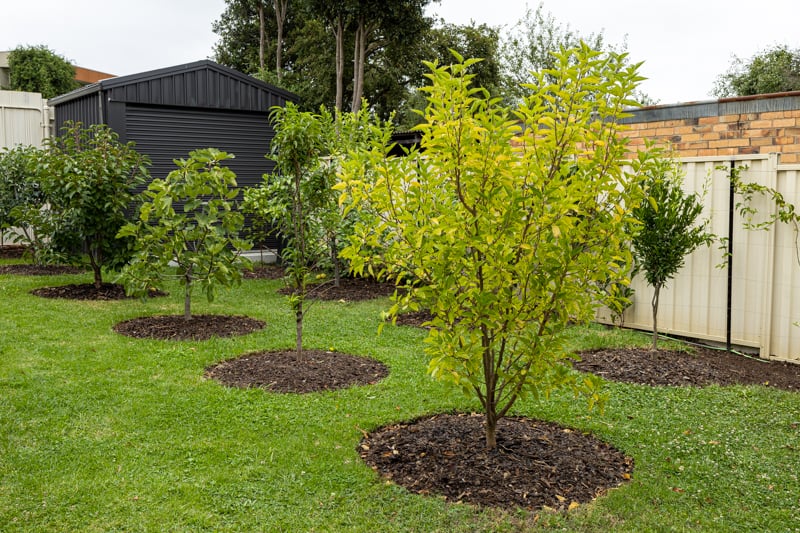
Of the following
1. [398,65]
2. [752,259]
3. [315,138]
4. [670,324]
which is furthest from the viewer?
[398,65]

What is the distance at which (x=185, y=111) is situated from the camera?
42.3ft

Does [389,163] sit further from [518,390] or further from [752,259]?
[752,259]

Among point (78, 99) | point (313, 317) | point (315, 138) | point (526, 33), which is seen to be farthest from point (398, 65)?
point (315, 138)

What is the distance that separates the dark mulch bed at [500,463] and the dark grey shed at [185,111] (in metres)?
9.67

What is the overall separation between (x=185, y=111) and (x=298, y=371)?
28.5 ft

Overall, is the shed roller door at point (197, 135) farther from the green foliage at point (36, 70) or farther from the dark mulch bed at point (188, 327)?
the green foliage at point (36, 70)

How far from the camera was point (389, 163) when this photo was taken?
3.51 meters

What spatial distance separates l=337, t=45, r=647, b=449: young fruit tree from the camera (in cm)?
329

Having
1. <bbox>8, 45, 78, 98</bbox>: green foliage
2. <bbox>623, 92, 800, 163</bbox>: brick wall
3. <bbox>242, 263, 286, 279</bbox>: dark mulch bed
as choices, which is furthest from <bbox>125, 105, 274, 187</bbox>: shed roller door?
<bbox>8, 45, 78, 98</bbox>: green foliage

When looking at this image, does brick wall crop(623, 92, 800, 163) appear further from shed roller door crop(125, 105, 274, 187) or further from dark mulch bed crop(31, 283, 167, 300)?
shed roller door crop(125, 105, 274, 187)

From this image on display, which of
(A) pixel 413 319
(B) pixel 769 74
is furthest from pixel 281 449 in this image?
(B) pixel 769 74

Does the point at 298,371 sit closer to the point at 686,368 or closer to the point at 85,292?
the point at 686,368

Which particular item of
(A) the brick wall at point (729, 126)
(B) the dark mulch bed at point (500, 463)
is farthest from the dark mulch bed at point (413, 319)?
(B) the dark mulch bed at point (500, 463)

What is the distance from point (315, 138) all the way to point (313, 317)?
2.94m
